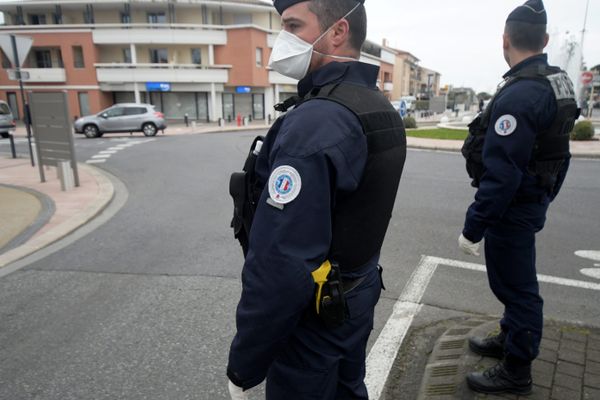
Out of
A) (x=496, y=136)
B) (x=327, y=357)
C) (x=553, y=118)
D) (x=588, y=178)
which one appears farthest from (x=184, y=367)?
(x=588, y=178)

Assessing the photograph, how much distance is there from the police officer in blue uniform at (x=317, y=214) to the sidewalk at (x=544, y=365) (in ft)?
3.60

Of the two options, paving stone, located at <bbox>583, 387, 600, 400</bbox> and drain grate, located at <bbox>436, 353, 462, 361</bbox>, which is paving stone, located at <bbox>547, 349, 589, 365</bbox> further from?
drain grate, located at <bbox>436, 353, 462, 361</bbox>

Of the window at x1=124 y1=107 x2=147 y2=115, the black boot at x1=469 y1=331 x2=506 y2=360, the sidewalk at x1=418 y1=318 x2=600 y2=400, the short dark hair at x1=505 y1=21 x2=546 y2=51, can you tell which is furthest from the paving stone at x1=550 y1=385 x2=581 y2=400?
the window at x1=124 y1=107 x2=147 y2=115

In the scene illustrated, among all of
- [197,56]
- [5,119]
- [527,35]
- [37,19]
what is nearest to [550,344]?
[527,35]

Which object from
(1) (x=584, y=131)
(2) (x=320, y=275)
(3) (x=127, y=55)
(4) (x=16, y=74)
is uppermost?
(3) (x=127, y=55)

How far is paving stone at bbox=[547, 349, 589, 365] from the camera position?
2.80 metres

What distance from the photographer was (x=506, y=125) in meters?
2.35

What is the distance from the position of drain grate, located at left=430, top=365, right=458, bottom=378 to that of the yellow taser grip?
1716 millimetres

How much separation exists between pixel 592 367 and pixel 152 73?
3837cm

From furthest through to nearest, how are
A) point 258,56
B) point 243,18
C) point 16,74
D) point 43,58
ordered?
1. point 243,18
2. point 258,56
3. point 43,58
4. point 16,74

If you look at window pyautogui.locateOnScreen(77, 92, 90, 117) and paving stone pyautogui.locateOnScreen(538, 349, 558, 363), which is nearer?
paving stone pyautogui.locateOnScreen(538, 349, 558, 363)

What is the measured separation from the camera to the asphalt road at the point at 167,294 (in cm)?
293

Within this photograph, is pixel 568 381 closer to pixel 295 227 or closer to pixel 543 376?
pixel 543 376

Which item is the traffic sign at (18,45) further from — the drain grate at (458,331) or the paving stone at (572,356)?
the paving stone at (572,356)
